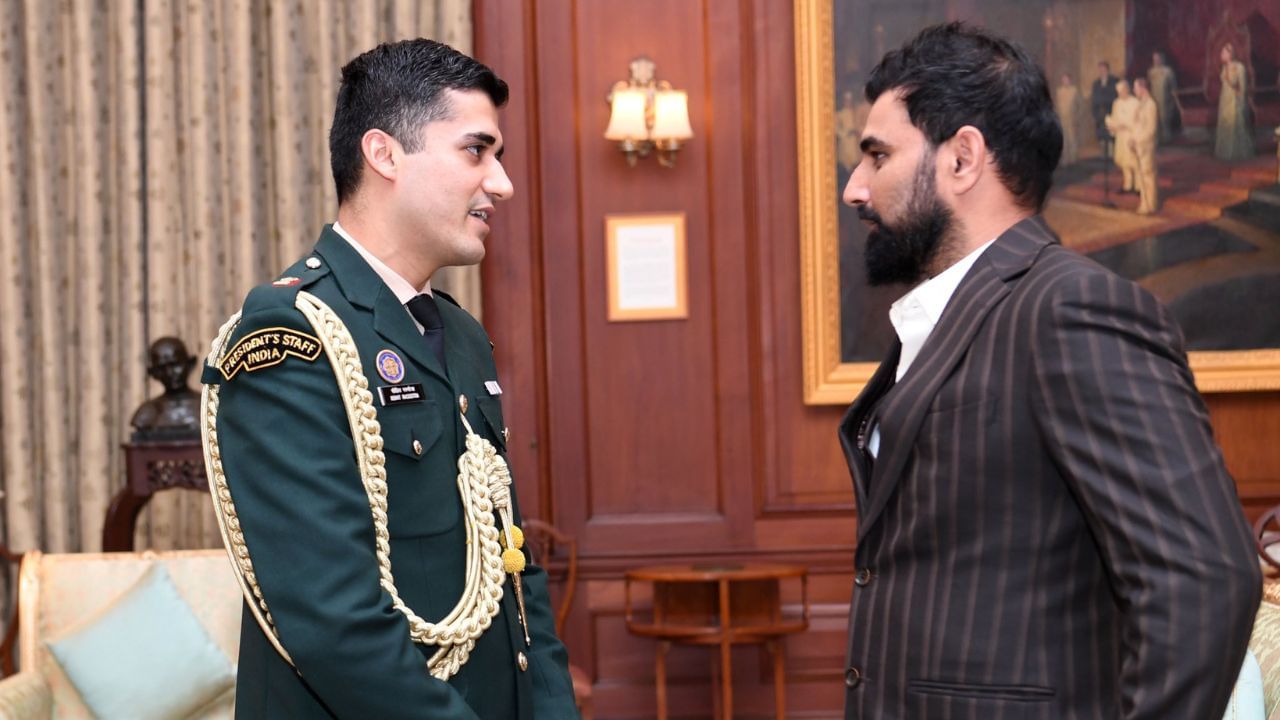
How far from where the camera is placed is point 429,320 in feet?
7.09

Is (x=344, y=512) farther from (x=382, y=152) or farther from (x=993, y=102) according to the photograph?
(x=993, y=102)

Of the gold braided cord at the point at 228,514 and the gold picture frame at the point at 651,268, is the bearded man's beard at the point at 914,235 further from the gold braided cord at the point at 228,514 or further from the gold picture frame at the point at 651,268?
the gold picture frame at the point at 651,268

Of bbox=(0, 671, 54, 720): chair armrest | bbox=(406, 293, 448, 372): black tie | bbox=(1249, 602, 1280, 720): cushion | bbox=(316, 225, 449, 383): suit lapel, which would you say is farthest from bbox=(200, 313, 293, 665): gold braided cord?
bbox=(0, 671, 54, 720): chair armrest

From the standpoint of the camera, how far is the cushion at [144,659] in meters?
3.87

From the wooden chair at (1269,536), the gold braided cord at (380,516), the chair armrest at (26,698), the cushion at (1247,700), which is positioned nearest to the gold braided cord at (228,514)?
the gold braided cord at (380,516)

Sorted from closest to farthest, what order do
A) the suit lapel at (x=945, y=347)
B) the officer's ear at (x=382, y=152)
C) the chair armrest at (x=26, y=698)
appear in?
the suit lapel at (x=945, y=347), the officer's ear at (x=382, y=152), the chair armrest at (x=26, y=698)

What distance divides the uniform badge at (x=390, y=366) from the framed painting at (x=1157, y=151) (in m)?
3.74

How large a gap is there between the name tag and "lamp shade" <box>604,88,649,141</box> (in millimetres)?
3606

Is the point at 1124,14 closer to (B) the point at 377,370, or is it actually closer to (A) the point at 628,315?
(A) the point at 628,315

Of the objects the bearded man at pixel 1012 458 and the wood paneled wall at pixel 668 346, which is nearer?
the bearded man at pixel 1012 458

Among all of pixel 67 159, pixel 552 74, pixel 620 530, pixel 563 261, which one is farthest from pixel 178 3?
pixel 620 530

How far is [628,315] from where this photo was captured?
570 cm

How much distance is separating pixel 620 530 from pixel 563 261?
1.17m

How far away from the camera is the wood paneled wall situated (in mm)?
5629
